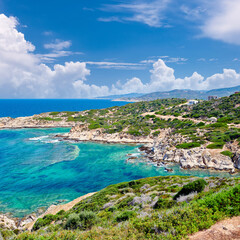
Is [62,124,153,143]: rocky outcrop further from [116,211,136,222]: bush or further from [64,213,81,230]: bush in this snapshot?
[116,211,136,222]: bush

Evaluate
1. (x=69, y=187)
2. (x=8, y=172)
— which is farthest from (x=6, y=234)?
(x=8, y=172)

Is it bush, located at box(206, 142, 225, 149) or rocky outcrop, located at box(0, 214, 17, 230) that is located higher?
bush, located at box(206, 142, 225, 149)

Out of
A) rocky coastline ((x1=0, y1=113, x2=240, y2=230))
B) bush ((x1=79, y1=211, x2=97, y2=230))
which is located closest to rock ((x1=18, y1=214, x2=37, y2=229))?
rocky coastline ((x1=0, y1=113, x2=240, y2=230))

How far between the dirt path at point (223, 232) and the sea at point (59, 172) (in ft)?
96.0

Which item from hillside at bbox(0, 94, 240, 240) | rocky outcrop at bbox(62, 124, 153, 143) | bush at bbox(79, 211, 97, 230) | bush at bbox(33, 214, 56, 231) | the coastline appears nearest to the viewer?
hillside at bbox(0, 94, 240, 240)

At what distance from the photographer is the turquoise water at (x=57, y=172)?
32500 mm

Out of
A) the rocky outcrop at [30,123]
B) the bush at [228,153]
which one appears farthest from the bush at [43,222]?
the rocky outcrop at [30,123]

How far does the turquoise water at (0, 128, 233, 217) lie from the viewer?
3250 cm

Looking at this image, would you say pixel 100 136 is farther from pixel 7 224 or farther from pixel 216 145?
pixel 7 224

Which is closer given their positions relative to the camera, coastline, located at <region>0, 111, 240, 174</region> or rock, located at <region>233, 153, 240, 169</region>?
rock, located at <region>233, 153, 240, 169</region>

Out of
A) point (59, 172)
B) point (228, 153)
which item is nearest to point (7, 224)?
point (59, 172)

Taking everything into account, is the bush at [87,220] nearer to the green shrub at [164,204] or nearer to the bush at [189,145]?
the green shrub at [164,204]

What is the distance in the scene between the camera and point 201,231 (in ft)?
26.6

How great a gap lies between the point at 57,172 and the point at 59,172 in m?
0.57
